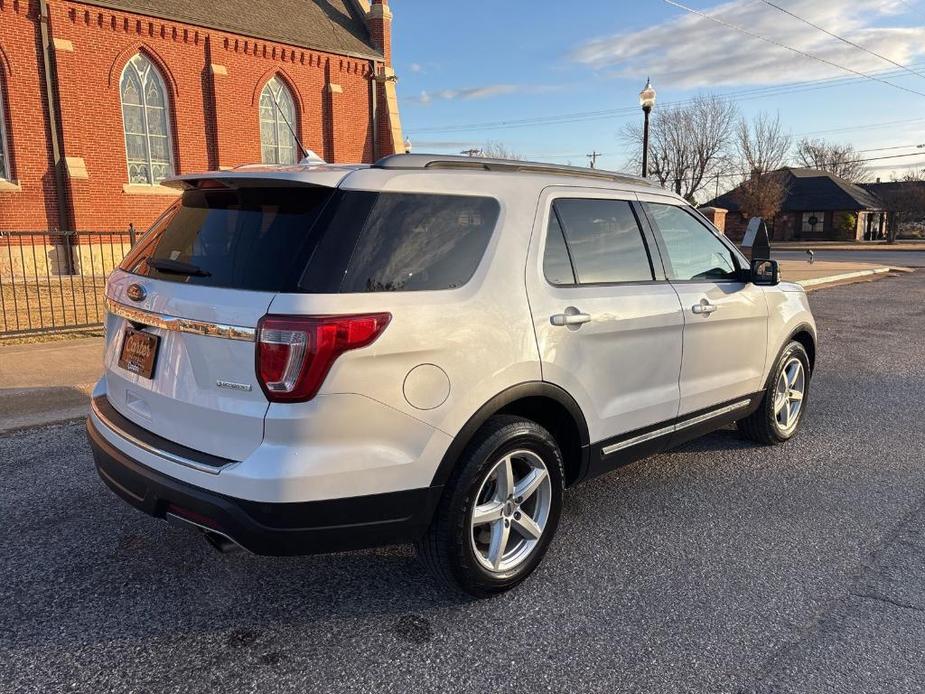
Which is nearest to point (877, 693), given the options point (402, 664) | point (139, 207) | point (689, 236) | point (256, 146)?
point (402, 664)

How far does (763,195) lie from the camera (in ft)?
160

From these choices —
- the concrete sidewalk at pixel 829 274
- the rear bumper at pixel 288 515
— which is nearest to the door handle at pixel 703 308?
the rear bumper at pixel 288 515

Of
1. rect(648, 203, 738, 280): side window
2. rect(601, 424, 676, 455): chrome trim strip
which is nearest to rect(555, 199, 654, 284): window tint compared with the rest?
rect(648, 203, 738, 280): side window

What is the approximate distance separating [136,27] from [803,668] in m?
20.2

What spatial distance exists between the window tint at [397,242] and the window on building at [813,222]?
58.7 metres

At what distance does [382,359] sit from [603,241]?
1.61 m

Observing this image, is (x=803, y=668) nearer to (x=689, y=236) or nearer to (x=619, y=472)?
(x=619, y=472)

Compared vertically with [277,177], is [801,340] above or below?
below

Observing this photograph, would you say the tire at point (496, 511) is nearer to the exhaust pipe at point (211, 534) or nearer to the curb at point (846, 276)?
the exhaust pipe at point (211, 534)

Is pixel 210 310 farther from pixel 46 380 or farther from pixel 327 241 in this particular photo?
pixel 46 380

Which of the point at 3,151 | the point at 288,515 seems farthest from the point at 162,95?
the point at 288,515

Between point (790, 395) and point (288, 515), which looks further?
point (790, 395)

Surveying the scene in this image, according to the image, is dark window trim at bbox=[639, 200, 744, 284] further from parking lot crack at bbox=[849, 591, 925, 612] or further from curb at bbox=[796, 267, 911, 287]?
curb at bbox=[796, 267, 911, 287]

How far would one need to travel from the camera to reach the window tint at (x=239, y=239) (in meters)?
2.52
